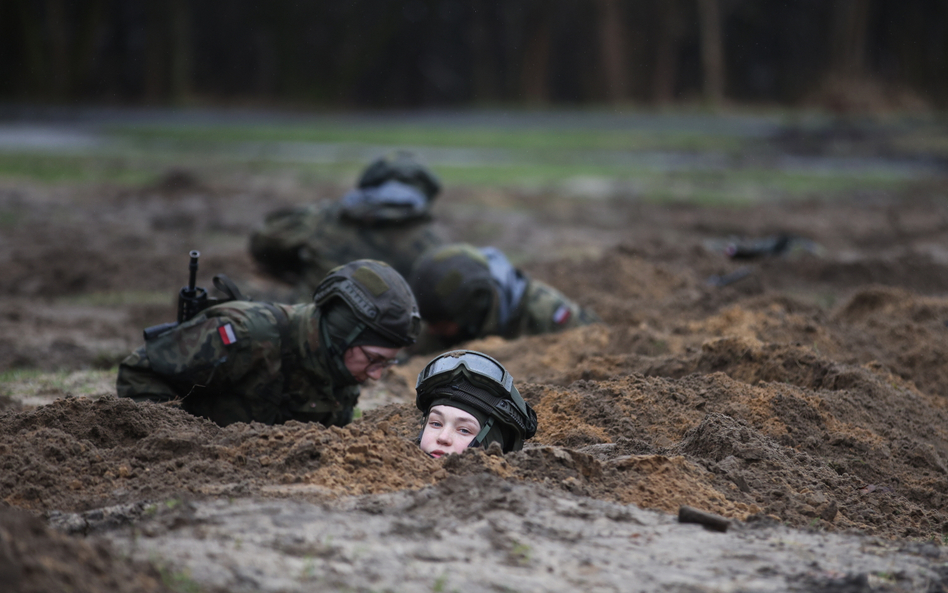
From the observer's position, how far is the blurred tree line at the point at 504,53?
26297 mm

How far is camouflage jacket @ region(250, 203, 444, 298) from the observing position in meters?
7.43

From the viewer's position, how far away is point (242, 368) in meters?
4.65

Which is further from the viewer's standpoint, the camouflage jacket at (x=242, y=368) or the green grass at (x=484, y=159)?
the green grass at (x=484, y=159)

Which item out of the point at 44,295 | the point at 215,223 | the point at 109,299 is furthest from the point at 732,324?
the point at 215,223

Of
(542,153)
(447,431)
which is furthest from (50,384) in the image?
(542,153)

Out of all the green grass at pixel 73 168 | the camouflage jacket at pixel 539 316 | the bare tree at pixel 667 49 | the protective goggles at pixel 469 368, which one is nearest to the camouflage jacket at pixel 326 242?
the camouflage jacket at pixel 539 316

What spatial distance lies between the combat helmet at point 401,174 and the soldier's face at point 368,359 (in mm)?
A: 3437

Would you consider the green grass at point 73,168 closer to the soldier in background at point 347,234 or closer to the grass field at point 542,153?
the grass field at point 542,153

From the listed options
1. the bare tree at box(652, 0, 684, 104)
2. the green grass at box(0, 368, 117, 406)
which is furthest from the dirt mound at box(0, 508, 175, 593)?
the bare tree at box(652, 0, 684, 104)

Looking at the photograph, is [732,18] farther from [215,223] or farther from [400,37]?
[215,223]

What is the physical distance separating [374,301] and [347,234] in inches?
115

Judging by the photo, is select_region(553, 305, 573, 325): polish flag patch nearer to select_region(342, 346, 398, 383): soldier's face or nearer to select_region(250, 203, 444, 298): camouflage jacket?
select_region(250, 203, 444, 298): camouflage jacket

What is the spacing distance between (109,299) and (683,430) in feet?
19.1

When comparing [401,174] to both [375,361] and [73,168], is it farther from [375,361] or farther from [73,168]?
[73,168]
